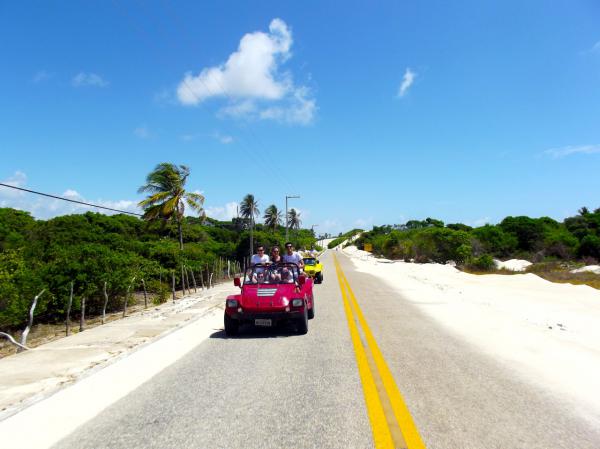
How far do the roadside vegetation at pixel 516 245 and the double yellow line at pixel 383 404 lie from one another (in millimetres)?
36818

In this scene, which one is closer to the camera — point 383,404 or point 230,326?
point 383,404

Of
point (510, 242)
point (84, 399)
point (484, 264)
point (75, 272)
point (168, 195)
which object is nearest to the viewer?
point (84, 399)

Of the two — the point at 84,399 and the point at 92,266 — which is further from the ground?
the point at 92,266

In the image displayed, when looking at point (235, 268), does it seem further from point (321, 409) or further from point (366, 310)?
point (321, 409)

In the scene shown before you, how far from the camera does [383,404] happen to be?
189 inches

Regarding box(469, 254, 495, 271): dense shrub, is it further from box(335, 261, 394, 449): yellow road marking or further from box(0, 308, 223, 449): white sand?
box(0, 308, 223, 449): white sand

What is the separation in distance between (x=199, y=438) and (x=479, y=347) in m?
5.71

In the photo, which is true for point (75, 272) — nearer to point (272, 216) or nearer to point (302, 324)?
point (302, 324)

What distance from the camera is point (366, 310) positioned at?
1306 centimetres

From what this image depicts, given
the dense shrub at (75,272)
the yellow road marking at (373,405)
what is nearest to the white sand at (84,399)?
the yellow road marking at (373,405)

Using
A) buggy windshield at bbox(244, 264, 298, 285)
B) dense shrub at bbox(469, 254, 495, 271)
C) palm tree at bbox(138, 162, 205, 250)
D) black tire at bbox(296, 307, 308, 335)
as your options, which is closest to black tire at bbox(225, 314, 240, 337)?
buggy windshield at bbox(244, 264, 298, 285)

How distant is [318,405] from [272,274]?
554 cm

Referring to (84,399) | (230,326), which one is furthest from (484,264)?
(84,399)

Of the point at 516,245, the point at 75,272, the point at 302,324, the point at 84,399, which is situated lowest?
the point at 84,399
